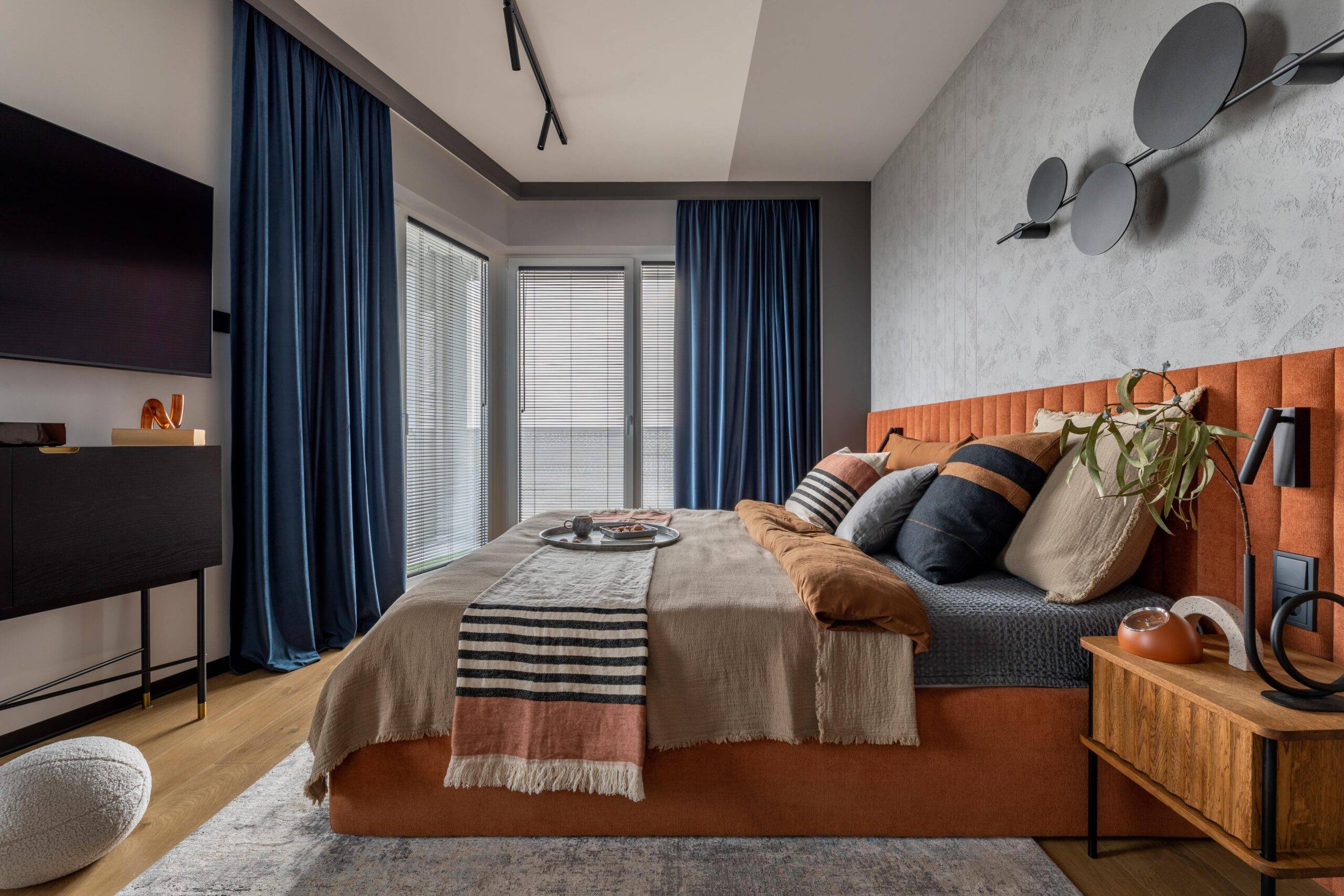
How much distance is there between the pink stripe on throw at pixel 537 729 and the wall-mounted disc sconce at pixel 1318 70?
1809 mm

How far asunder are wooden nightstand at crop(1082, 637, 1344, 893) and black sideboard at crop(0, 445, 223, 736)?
2.63 m

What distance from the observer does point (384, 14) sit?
2637 millimetres

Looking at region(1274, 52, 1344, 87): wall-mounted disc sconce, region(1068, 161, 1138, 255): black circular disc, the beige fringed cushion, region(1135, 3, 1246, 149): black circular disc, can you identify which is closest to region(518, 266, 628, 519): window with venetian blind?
region(1068, 161, 1138, 255): black circular disc

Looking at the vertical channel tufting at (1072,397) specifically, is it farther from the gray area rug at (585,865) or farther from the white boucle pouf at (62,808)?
the white boucle pouf at (62,808)

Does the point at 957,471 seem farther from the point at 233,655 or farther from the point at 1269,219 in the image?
the point at 233,655

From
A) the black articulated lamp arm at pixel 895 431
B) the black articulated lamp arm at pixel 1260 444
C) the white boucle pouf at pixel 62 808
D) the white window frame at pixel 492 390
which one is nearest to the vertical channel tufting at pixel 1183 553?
the black articulated lamp arm at pixel 1260 444

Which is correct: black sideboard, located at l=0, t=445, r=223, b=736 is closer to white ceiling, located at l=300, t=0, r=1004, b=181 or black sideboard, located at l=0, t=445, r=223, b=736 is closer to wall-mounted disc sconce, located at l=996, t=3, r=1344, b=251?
white ceiling, located at l=300, t=0, r=1004, b=181

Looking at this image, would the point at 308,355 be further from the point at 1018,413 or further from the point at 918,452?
the point at 1018,413

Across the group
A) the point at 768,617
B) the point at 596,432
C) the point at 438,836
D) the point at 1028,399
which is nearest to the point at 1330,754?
the point at 768,617

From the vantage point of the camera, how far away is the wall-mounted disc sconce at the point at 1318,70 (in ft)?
3.94

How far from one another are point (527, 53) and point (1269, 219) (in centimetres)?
268

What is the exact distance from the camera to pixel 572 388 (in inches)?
187

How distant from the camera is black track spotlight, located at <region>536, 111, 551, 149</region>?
3.32 meters

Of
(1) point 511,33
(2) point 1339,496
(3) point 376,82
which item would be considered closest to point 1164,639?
(2) point 1339,496
